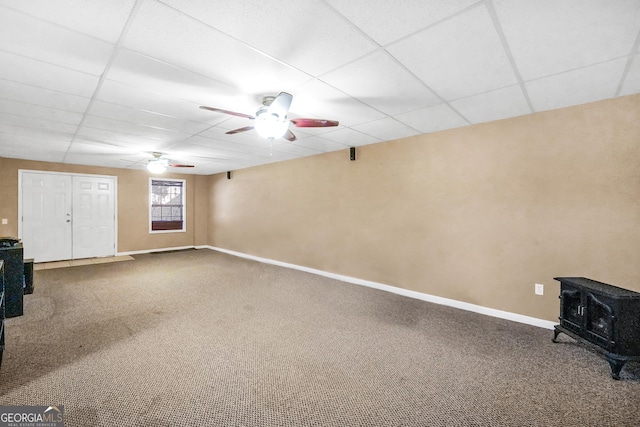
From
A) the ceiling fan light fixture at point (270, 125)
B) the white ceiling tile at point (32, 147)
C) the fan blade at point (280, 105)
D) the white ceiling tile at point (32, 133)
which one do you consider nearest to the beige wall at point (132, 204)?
the white ceiling tile at point (32, 147)

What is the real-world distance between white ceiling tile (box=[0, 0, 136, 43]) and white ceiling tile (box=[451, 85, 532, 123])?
295 cm

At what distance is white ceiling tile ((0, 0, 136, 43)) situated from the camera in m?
1.49

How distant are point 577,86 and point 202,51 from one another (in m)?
3.32

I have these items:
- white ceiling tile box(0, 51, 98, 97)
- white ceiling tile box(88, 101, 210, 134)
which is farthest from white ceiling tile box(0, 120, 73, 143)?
white ceiling tile box(0, 51, 98, 97)

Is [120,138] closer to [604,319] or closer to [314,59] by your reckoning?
[314,59]

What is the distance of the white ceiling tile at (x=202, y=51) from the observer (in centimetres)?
166

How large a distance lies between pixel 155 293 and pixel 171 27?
12.6 feet

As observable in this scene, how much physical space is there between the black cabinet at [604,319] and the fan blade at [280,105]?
3.17 metres

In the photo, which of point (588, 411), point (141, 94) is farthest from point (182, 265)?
point (588, 411)

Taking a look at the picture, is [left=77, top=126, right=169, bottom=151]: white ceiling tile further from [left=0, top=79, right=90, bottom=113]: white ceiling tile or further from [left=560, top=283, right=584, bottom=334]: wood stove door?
[left=560, top=283, right=584, bottom=334]: wood stove door

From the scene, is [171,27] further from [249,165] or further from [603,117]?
[249,165]

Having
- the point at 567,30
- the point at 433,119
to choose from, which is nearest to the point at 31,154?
the point at 433,119

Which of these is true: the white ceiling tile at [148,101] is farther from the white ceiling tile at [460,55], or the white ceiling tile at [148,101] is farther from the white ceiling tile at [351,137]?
the white ceiling tile at [460,55]

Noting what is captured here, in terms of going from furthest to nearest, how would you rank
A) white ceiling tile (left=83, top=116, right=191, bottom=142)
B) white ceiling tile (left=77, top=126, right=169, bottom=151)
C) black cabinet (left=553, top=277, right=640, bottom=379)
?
white ceiling tile (left=77, top=126, right=169, bottom=151), white ceiling tile (left=83, top=116, right=191, bottom=142), black cabinet (left=553, top=277, right=640, bottom=379)
